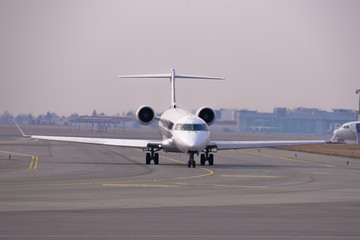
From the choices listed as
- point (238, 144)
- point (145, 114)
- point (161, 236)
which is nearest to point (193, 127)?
point (238, 144)

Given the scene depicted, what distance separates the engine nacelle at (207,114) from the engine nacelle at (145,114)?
2.95 m

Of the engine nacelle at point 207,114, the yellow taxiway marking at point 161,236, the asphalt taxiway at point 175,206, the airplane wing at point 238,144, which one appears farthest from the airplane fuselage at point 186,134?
the yellow taxiway marking at point 161,236

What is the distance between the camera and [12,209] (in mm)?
18031

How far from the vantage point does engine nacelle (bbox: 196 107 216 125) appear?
152 feet

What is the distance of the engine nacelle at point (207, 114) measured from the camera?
46188 millimetres

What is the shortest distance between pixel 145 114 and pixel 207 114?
152 inches

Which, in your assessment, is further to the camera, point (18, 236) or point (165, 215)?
point (165, 215)

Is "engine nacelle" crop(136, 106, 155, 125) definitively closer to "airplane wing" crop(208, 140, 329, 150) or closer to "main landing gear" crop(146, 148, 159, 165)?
"main landing gear" crop(146, 148, 159, 165)

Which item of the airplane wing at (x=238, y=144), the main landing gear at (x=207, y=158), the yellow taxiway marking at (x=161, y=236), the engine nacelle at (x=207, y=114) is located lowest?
the yellow taxiway marking at (x=161, y=236)

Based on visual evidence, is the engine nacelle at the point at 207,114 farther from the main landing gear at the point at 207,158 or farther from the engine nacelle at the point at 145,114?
the main landing gear at the point at 207,158

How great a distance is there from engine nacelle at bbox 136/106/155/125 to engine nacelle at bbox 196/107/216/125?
2.95m

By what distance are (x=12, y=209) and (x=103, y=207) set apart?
89.6 inches

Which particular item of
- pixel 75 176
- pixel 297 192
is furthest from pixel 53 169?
pixel 297 192

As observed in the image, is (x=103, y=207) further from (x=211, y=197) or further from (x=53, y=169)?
(x=53, y=169)
